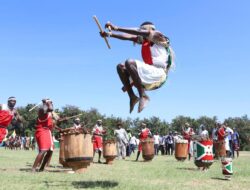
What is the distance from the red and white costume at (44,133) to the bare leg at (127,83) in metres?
5.74

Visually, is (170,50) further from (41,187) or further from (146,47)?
(41,187)

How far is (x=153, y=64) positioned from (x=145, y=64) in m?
0.18

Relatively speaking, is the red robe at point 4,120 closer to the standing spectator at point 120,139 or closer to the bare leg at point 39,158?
the bare leg at point 39,158

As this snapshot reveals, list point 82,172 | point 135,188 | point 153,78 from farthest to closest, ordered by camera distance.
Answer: point 82,172
point 135,188
point 153,78

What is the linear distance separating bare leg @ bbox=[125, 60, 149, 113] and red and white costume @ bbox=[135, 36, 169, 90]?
86 mm

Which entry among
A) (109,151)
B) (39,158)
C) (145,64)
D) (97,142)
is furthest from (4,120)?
(97,142)

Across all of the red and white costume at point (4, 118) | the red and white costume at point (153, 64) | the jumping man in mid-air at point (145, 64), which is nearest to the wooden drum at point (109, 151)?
the red and white costume at point (4, 118)

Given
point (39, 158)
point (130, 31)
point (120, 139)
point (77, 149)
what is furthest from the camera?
point (120, 139)

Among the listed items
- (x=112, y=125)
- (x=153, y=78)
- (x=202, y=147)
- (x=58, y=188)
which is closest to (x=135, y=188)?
(x=58, y=188)

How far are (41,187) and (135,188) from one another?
70.2 inches

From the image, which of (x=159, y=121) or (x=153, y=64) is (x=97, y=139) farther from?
(x=159, y=121)

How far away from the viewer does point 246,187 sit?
907 cm

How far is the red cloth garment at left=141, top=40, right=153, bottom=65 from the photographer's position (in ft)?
24.7

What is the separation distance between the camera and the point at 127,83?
768 cm
